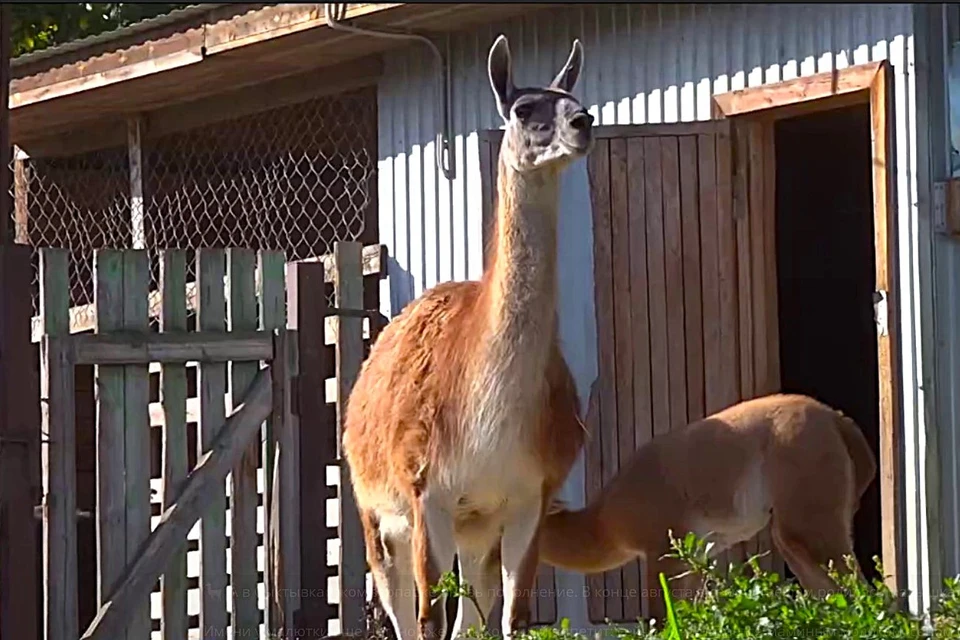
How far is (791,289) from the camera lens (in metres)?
11.5

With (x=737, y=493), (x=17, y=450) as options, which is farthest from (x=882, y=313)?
(x=17, y=450)

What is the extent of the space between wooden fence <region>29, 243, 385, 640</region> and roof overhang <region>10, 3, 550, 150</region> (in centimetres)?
155

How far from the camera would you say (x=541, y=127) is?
6.41 m

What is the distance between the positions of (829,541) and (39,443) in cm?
323

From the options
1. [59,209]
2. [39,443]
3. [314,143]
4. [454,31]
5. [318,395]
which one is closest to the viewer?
[39,443]

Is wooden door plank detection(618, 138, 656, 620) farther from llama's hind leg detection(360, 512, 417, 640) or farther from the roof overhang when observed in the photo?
llama's hind leg detection(360, 512, 417, 640)

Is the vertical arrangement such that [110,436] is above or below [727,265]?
below

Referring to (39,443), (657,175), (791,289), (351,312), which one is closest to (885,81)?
(657,175)

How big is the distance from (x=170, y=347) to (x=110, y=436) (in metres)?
0.42

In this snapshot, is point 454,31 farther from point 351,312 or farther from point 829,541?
point 829,541

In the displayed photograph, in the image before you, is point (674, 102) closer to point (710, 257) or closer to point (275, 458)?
point (710, 257)

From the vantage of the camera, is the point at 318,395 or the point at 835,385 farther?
the point at 835,385

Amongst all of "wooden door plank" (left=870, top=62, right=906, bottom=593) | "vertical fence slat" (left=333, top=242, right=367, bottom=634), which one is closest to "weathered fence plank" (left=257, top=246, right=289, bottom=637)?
"vertical fence slat" (left=333, top=242, right=367, bottom=634)

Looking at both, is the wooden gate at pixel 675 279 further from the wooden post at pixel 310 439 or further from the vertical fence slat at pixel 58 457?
the vertical fence slat at pixel 58 457
